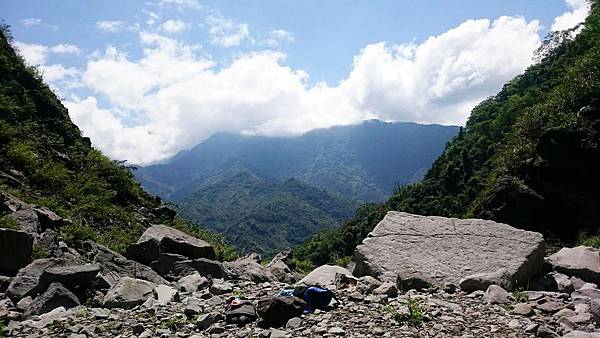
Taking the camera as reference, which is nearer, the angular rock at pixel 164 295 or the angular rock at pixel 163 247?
the angular rock at pixel 164 295

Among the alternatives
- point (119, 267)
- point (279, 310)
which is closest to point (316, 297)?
point (279, 310)

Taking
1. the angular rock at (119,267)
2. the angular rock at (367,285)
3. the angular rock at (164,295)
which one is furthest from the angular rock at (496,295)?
the angular rock at (119,267)

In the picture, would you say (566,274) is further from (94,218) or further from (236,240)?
(236,240)

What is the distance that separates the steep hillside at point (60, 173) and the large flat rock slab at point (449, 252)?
934 cm

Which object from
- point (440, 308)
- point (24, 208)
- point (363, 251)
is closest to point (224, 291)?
point (363, 251)

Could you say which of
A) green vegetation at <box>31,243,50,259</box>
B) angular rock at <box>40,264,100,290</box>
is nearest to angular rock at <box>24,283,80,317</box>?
angular rock at <box>40,264,100,290</box>

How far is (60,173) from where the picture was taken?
21.5 metres

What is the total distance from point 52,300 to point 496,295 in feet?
27.7

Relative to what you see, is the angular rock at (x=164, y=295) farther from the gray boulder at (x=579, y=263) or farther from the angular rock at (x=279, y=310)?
the gray boulder at (x=579, y=263)

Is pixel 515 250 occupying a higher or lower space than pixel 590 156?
lower

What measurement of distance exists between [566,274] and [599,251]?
4.30 ft

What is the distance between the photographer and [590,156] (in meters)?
20.0

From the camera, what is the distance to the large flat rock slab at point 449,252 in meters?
9.87

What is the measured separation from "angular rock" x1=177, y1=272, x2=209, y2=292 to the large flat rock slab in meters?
3.92
